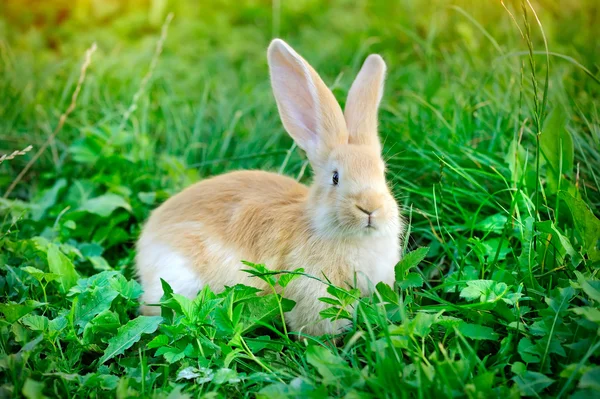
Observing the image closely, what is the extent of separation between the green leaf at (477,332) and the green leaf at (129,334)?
1261 millimetres

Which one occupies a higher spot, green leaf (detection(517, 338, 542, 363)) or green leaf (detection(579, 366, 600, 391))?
green leaf (detection(579, 366, 600, 391))

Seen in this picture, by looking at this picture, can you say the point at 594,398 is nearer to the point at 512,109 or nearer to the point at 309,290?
the point at 309,290

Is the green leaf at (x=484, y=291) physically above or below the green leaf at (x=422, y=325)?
above

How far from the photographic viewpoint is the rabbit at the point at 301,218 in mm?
3027

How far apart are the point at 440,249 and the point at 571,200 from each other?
2.59 ft

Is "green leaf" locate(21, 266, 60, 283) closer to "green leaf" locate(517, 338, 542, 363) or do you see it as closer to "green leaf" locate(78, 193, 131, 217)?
"green leaf" locate(78, 193, 131, 217)

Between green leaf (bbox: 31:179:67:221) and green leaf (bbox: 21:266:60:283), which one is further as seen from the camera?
green leaf (bbox: 31:179:67:221)

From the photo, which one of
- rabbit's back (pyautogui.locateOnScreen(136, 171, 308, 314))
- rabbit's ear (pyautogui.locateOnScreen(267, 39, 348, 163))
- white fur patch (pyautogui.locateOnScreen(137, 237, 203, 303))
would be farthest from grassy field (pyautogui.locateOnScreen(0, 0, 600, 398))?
rabbit's ear (pyautogui.locateOnScreen(267, 39, 348, 163))

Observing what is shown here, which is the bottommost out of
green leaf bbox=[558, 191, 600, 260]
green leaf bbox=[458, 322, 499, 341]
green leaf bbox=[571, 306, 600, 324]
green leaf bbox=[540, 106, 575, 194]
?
green leaf bbox=[458, 322, 499, 341]

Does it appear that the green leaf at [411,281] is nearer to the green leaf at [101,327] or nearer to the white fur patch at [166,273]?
the white fur patch at [166,273]

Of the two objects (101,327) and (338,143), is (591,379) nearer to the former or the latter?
(338,143)

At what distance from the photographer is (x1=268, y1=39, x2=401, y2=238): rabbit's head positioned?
9.71ft

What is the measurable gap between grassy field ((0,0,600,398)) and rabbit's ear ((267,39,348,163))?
0.52 meters

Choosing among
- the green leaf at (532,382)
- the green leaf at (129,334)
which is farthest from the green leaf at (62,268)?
the green leaf at (532,382)
